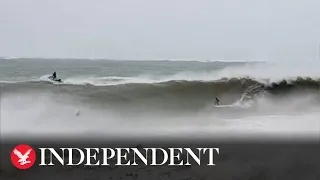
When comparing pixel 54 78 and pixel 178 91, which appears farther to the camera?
pixel 178 91

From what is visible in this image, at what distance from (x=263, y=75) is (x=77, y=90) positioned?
0.98 m

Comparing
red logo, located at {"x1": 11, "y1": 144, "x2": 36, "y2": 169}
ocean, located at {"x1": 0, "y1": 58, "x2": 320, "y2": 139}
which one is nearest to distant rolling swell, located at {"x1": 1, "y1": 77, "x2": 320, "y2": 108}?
ocean, located at {"x1": 0, "y1": 58, "x2": 320, "y2": 139}

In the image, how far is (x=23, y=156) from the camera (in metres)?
1.67

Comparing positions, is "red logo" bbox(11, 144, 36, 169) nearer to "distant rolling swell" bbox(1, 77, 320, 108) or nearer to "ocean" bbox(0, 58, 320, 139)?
"ocean" bbox(0, 58, 320, 139)

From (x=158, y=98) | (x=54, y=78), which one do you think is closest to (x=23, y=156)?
(x=54, y=78)

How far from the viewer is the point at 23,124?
5.48ft

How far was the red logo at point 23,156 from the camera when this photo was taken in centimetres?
167

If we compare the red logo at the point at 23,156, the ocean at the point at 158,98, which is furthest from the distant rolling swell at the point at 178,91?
the red logo at the point at 23,156

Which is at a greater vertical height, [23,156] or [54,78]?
[54,78]

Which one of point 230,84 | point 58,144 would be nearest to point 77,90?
point 58,144

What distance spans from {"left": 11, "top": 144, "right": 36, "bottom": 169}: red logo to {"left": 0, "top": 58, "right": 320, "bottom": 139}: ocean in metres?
Result: 0.07

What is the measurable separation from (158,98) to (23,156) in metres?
0.74

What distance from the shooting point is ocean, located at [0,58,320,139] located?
66.3 inches

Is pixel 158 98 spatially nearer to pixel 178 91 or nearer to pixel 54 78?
pixel 178 91
